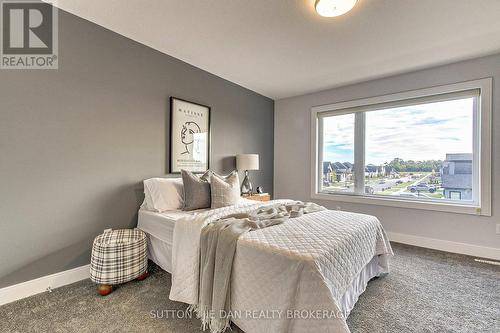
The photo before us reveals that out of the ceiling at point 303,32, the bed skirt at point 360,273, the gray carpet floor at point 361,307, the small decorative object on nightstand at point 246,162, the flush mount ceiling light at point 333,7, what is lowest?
the gray carpet floor at point 361,307

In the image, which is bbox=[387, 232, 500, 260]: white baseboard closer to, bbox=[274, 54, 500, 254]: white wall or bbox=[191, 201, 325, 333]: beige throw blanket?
bbox=[274, 54, 500, 254]: white wall

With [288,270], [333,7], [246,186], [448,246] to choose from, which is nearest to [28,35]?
[333,7]

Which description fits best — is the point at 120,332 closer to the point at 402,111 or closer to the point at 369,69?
the point at 369,69

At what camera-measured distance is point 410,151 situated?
10.9 ft

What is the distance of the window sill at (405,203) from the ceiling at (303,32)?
193 cm

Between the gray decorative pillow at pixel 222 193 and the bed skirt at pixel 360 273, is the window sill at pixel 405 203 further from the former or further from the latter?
the gray decorative pillow at pixel 222 193

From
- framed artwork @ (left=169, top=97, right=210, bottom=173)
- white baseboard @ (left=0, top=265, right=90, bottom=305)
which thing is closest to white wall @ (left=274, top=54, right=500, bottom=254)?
framed artwork @ (left=169, top=97, right=210, bottom=173)

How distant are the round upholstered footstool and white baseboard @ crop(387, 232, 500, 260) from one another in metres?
3.50

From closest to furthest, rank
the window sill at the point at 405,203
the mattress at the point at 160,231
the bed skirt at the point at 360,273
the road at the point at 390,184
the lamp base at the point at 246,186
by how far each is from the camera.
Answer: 1. the bed skirt at the point at 360,273
2. the mattress at the point at 160,231
3. the window sill at the point at 405,203
4. the road at the point at 390,184
5. the lamp base at the point at 246,186

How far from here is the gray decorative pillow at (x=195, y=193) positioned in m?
2.44

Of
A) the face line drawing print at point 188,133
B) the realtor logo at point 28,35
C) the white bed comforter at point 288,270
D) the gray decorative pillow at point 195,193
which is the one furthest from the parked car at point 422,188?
the realtor logo at point 28,35

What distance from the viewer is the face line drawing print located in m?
3.00

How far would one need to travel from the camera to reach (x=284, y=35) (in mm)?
2385

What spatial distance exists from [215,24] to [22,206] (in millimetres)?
2415
